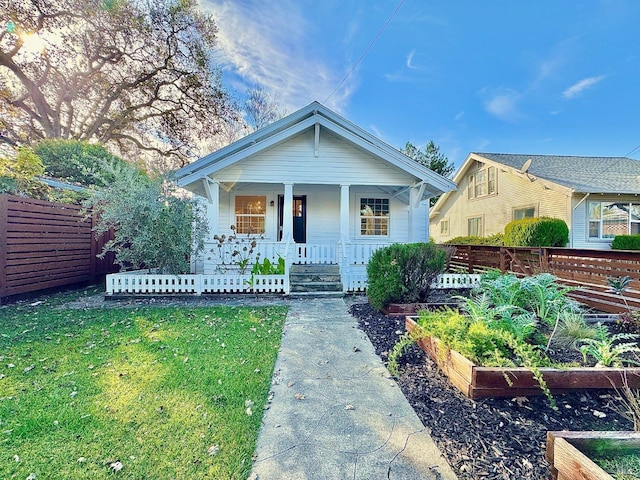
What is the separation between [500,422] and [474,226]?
2024 centimetres

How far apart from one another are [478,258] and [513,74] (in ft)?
35.2

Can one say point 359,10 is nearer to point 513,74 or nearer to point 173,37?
point 513,74

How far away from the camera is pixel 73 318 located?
5559 millimetres

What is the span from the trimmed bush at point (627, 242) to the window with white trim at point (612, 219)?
2.69 ft

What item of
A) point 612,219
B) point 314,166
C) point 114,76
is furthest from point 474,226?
point 114,76

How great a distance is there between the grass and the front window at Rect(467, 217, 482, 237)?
1848 centimetres

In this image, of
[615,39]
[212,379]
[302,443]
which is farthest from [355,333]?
[615,39]

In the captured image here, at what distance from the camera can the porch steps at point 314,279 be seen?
834 centimetres

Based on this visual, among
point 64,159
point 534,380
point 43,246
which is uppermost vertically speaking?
point 64,159

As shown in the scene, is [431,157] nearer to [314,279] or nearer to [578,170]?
[578,170]

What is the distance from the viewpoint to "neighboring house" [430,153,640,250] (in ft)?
45.0

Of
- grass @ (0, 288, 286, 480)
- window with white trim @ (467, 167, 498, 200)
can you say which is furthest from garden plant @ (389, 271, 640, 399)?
window with white trim @ (467, 167, 498, 200)

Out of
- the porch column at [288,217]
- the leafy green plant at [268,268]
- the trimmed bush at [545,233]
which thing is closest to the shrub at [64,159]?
the porch column at [288,217]

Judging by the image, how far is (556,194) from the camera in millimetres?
14273
